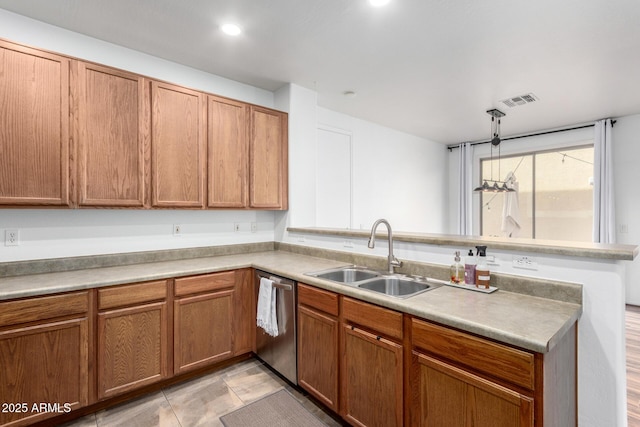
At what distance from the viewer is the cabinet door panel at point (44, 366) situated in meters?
1.71

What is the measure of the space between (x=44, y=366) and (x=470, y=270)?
102 inches

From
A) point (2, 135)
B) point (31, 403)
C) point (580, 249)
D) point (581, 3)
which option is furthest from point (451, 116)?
point (31, 403)

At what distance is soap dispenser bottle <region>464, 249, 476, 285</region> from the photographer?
1.83 meters

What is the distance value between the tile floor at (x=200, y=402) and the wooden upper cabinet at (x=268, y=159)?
1.53 meters

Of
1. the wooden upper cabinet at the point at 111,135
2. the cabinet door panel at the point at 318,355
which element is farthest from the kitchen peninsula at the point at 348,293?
the wooden upper cabinet at the point at 111,135

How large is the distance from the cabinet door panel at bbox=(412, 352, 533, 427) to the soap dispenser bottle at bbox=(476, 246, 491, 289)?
0.60 meters

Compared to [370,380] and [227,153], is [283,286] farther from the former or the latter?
[227,153]

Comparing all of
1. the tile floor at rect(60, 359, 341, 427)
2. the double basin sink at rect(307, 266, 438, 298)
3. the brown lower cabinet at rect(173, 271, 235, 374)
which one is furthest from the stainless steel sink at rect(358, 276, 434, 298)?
the brown lower cabinet at rect(173, 271, 235, 374)

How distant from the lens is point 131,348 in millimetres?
2098

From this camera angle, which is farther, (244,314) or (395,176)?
(395,176)

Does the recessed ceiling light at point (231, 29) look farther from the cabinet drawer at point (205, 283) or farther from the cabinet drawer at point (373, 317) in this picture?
the cabinet drawer at point (373, 317)

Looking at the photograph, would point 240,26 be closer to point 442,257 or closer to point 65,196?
point 65,196

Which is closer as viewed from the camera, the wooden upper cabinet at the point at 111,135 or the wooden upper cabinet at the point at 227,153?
the wooden upper cabinet at the point at 111,135

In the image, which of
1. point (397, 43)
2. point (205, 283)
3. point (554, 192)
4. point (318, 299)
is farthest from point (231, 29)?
point (554, 192)
